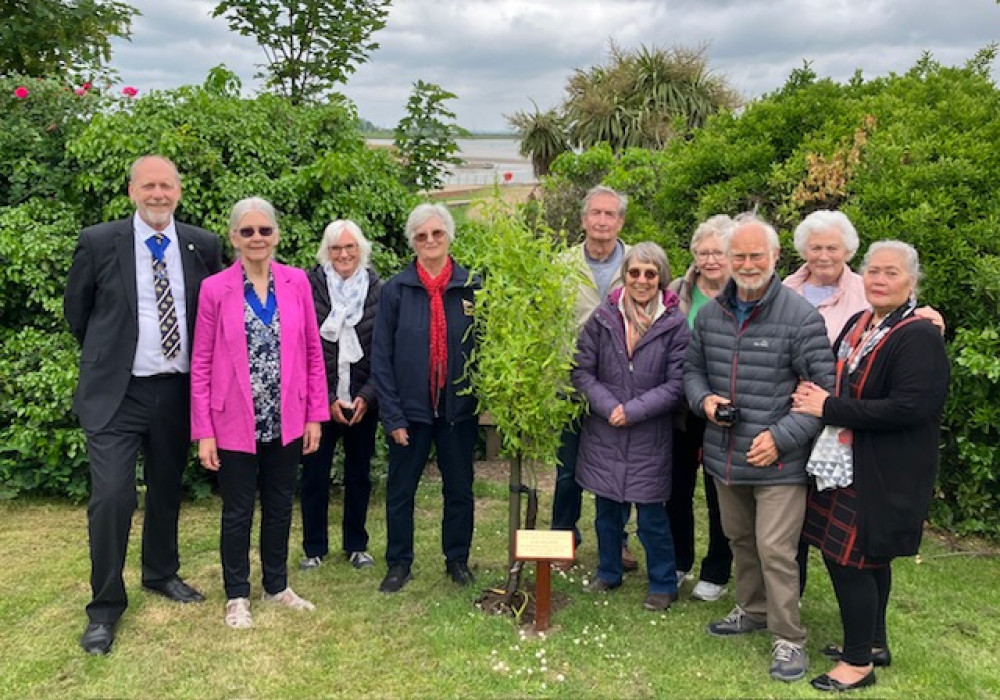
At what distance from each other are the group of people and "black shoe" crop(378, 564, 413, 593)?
0.04ft

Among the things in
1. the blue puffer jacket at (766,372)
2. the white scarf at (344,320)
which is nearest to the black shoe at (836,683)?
the blue puffer jacket at (766,372)

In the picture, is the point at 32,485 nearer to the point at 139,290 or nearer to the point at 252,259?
the point at 139,290

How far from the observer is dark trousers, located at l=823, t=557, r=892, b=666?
3660mm

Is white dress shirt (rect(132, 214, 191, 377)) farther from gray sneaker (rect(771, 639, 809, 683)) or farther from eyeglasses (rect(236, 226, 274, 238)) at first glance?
gray sneaker (rect(771, 639, 809, 683))

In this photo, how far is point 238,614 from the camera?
4.36 meters

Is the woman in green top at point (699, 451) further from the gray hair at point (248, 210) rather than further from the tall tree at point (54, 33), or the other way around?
the tall tree at point (54, 33)

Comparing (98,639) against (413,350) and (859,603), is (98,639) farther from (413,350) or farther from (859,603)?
(859,603)

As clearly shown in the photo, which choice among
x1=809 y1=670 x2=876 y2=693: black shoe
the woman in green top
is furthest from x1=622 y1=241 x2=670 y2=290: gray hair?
x1=809 y1=670 x2=876 y2=693: black shoe

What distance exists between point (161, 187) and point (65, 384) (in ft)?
7.81

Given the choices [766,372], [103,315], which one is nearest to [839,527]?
[766,372]

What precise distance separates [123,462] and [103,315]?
74 cm

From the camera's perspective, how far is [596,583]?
4859 millimetres

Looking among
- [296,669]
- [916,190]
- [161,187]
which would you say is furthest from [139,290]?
[916,190]

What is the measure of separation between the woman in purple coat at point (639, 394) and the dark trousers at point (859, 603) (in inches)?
40.2
